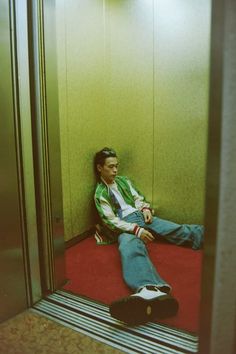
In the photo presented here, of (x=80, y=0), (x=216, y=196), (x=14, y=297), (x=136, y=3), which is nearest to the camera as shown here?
(x=216, y=196)

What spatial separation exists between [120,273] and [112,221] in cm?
53

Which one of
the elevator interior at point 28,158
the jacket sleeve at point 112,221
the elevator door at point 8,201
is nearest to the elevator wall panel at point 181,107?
the jacket sleeve at point 112,221

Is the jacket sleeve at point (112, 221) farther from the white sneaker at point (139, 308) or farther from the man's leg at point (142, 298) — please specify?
the white sneaker at point (139, 308)

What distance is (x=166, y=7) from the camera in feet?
9.43

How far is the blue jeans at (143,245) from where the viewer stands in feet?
6.59

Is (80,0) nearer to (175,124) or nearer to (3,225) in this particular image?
(175,124)

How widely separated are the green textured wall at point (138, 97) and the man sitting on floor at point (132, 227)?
0.61 ft

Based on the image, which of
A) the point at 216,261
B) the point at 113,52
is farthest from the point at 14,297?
the point at 113,52

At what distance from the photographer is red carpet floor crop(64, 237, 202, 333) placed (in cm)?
191

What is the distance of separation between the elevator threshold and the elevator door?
0.64ft

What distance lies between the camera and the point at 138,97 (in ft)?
10.4

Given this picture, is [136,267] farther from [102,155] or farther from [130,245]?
[102,155]

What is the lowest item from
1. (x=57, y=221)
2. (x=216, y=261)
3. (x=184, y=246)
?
(x=184, y=246)

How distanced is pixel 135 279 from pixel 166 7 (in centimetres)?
238
